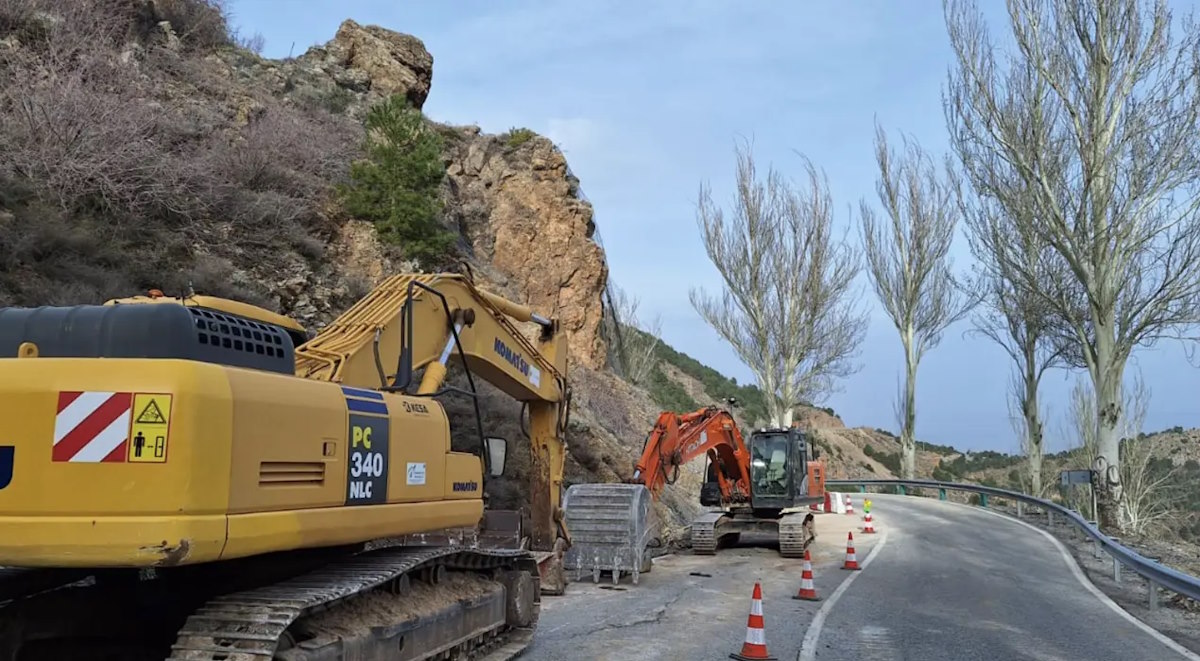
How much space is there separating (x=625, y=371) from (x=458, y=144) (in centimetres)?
1225

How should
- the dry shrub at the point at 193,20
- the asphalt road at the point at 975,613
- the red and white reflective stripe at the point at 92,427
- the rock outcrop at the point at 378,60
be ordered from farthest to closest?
the rock outcrop at the point at 378,60 → the dry shrub at the point at 193,20 → the asphalt road at the point at 975,613 → the red and white reflective stripe at the point at 92,427

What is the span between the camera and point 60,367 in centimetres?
354

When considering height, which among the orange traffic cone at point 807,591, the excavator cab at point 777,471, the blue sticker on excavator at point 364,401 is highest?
the blue sticker on excavator at point 364,401

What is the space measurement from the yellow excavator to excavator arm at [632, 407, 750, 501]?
23.7 feet

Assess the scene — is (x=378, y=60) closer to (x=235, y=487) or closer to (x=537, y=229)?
(x=537, y=229)

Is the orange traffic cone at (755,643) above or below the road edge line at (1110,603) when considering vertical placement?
above

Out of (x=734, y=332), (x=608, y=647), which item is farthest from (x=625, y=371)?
(x=608, y=647)

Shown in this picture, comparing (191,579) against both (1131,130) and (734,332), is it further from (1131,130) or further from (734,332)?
(734,332)

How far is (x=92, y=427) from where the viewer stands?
3.45 metres

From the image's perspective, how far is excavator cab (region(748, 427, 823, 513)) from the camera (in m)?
16.7

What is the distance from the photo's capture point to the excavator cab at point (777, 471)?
16719 mm

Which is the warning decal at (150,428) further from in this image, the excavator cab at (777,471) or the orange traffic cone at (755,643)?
the excavator cab at (777,471)

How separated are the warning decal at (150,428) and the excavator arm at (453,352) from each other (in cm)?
174

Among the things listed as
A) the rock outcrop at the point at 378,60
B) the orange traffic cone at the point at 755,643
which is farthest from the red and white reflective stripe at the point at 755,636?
the rock outcrop at the point at 378,60
